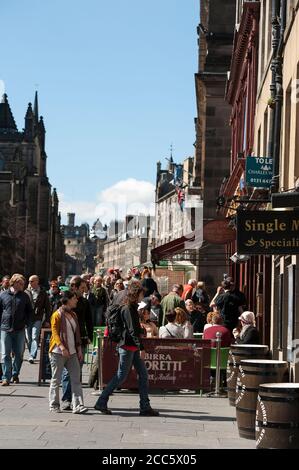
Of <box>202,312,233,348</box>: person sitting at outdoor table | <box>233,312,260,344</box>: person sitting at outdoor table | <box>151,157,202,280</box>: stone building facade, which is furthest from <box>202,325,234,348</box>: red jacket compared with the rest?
<box>151,157,202,280</box>: stone building facade

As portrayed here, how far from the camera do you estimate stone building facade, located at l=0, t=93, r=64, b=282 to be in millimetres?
118375

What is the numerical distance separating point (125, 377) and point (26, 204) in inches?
4616

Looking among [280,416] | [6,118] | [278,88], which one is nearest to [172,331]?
[278,88]

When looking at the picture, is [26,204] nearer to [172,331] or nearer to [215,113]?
[215,113]

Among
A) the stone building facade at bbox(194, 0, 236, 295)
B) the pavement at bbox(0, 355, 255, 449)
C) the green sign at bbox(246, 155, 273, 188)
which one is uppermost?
the stone building facade at bbox(194, 0, 236, 295)

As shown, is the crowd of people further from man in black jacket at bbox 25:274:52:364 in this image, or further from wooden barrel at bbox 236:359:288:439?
wooden barrel at bbox 236:359:288:439

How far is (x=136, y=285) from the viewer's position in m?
15.8

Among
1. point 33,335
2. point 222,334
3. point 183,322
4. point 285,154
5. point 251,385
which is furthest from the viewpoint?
point 33,335

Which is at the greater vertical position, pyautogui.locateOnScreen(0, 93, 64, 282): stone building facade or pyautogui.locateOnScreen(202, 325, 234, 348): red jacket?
pyautogui.locateOnScreen(0, 93, 64, 282): stone building facade

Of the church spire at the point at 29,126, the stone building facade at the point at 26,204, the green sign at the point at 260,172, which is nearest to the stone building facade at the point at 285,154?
the green sign at the point at 260,172

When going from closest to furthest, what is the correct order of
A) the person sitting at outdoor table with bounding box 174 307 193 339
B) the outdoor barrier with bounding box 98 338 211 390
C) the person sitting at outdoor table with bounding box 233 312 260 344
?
the person sitting at outdoor table with bounding box 233 312 260 344 < the outdoor barrier with bounding box 98 338 211 390 < the person sitting at outdoor table with bounding box 174 307 193 339

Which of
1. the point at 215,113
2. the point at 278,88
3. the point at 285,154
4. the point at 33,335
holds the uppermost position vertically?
the point at 215,113

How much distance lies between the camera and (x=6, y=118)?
159625 mm

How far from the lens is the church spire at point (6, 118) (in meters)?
159
